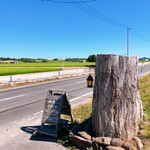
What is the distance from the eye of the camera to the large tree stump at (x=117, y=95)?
322cm

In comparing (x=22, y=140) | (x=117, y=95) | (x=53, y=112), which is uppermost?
(x=117, y=95)

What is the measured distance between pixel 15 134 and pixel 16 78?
1217 centimetres

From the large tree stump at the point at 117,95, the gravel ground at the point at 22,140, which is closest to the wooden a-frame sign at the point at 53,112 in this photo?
the gravel ground at the point at 22,140

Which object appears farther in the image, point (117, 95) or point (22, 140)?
point (22, 140)

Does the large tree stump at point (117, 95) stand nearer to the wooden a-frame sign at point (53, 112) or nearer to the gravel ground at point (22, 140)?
the wooden a-frame sign at point (53, 112)

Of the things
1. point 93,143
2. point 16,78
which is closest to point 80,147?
point 93,143

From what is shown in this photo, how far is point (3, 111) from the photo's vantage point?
21.6 ft

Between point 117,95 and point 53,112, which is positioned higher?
point 117,95

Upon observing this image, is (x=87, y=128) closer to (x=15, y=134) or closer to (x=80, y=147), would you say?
(x=80, y=147)

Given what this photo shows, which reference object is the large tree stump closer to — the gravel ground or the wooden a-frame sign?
the wooden a-frame sign

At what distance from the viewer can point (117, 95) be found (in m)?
3.26

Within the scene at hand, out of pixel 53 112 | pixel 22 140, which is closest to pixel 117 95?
pixel 53 112

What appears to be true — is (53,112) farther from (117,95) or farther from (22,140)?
(117,95)

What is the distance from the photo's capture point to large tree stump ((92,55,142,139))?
10.6ft
